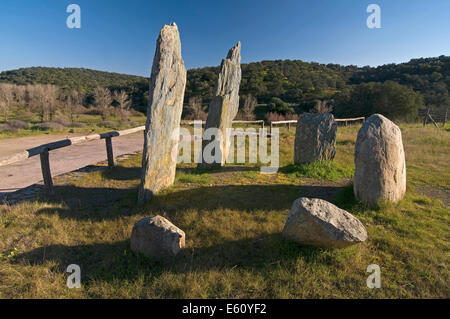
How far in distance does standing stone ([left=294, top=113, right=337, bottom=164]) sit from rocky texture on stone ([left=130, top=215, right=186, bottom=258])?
458cm

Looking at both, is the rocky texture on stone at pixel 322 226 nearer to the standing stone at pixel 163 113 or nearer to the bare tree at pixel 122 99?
the standing stone at pixel 163 113

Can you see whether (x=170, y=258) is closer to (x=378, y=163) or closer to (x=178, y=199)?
(x=178, y=199)

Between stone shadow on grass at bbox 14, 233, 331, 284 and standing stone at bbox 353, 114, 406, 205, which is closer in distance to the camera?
stone shadow on grass at bbox 14, 233, 331, 284

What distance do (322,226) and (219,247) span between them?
1.30 meters

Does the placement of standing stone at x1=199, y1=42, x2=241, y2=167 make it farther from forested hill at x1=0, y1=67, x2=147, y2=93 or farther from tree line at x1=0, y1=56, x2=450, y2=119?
forested hill at x1=0, y1=67, x2=147, y2=93

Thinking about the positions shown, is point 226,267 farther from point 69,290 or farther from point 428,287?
point 428,287

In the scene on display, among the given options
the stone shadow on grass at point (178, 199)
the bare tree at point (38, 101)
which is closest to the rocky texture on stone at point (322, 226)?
the stone shadow on grass at point (178, 199)

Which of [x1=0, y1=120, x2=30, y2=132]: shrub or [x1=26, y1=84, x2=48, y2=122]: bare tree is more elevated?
[x1=26, y1=84, x2=48, y2=122]: bare tree

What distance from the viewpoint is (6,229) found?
339 centimetres

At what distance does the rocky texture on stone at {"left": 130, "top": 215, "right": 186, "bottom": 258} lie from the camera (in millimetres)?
2740

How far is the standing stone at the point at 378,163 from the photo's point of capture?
12.3 feet

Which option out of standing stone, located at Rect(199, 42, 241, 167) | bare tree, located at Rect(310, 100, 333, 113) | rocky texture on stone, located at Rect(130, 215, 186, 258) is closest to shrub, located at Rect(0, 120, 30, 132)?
standing stone, located at Rect(199, 42, 241, 167)

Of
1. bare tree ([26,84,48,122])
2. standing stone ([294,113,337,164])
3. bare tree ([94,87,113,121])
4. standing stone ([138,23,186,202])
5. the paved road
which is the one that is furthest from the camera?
bare tree ([94,87,113,121])
